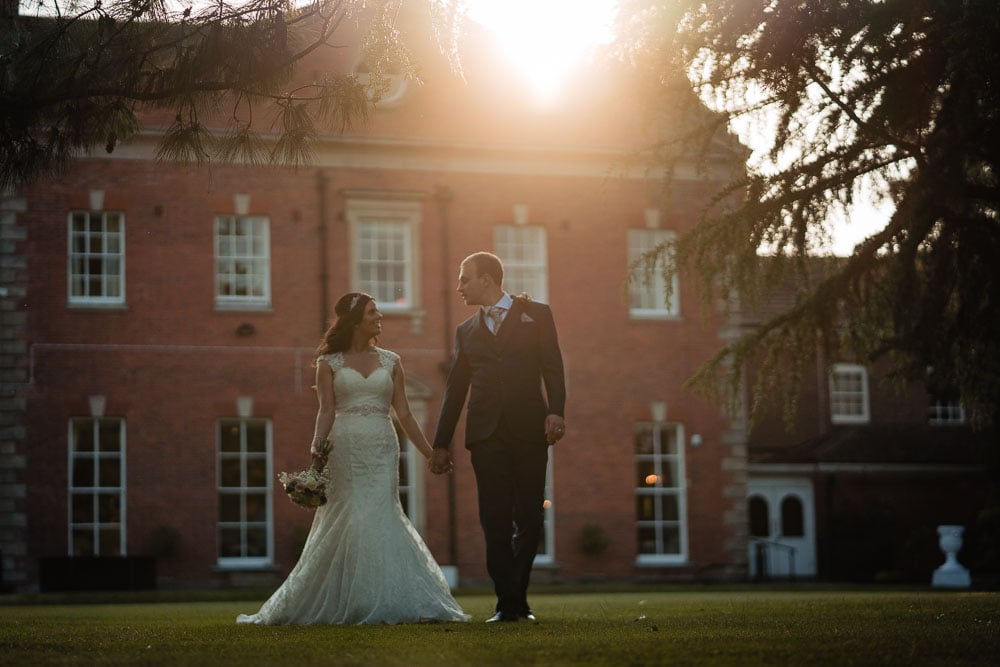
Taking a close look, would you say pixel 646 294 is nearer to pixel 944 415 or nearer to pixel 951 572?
pixel 951 572

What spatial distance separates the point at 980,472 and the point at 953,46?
30.4 m

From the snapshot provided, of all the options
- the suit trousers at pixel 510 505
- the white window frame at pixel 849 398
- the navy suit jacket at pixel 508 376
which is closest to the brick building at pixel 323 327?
the navy suit jacket at pixel 508 376

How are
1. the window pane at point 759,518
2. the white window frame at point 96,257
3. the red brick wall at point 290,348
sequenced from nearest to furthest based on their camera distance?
the red brick wall at point 290,348, the white window frame at point 96,257, the window pane at point 759,518

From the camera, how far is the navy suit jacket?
8.87m

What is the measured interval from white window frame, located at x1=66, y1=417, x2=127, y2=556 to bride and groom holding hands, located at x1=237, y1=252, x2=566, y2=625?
1531cm

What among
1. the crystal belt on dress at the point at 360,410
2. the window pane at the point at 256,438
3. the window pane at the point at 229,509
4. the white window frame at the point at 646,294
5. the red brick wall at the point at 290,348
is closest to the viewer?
the crystal belt on dress at the point at 360,410

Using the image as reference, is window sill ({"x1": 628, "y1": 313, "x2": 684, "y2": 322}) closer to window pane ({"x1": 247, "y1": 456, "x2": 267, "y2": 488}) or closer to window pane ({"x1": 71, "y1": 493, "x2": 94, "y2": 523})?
window pane ({"x1": 247, "y1": 456, "x2": 267, "y2": 488})

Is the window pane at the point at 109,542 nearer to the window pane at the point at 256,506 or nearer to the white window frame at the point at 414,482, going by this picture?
the window pane at the point at 256,506

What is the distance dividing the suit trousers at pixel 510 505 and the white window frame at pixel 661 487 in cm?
1811

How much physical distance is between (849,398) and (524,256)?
56.7 feet

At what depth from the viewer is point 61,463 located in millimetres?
24016

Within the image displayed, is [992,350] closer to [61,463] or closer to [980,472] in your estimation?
[61,463]

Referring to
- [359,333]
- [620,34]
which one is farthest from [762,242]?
[359,333]

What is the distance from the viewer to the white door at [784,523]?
37250 millimetres
